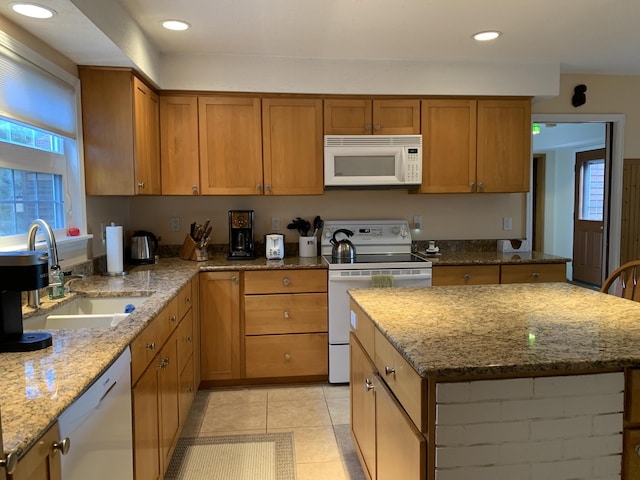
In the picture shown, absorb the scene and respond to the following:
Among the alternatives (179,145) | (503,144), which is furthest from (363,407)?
(503,144)

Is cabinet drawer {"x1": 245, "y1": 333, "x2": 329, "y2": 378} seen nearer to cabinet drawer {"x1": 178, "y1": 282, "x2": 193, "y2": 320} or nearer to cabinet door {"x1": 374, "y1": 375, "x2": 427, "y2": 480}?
cabinet drawer {"x1": 178, "y1": 282, "x2": 193, "y2": 320}

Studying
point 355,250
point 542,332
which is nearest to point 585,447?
point 542,332

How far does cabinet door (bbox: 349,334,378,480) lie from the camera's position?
73.2 inches

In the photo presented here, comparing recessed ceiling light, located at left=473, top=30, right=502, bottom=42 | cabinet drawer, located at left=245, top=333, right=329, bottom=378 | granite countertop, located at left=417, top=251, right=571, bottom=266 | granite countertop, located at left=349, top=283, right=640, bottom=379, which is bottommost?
cabinet drawer, located at left=245, top=333, right=329, bottom=378

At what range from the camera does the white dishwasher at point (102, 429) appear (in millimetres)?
1130

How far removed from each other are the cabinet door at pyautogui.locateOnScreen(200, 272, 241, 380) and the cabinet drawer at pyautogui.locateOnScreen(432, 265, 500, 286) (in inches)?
56.8

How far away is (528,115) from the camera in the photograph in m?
3.64

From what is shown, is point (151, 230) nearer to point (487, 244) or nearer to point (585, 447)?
point (487, 244)

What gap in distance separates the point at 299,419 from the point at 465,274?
1559 millimetres

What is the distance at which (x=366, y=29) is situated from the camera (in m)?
2.79

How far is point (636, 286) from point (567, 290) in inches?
11.6

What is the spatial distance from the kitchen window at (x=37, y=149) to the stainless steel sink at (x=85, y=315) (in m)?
0.38

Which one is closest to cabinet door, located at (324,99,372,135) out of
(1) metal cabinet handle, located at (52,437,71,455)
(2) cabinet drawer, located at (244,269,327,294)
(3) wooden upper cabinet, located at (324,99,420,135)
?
(3) wooden upper cabinet, located at (324,99,420,135)

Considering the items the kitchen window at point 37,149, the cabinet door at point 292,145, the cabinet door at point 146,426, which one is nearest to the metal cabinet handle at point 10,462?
the cabinet door at point 146,426
